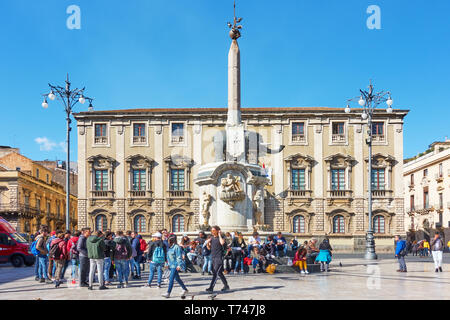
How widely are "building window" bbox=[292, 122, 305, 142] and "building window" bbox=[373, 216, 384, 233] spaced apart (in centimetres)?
869

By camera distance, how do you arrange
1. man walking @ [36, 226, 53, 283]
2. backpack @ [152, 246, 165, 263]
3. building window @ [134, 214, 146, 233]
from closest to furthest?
backpack @ [152, 246, 165, 263], man walking @ [36, 226, 53, 283], building window @ [134, 214, 146, 233]

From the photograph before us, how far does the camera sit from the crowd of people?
39.9 feet

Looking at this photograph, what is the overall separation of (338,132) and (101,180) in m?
20.0

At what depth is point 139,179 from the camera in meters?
45.1

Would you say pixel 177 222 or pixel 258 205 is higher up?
pixel 258 205

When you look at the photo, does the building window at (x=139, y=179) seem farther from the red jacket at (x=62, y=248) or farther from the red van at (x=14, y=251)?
the red jacket at (x=62, y=248)

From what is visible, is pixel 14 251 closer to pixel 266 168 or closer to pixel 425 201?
pixel 266 168

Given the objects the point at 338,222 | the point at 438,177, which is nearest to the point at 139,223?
the point at 338,222

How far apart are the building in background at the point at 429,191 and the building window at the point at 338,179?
35.4 feet

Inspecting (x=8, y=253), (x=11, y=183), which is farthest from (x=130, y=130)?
(x=8, y=253)

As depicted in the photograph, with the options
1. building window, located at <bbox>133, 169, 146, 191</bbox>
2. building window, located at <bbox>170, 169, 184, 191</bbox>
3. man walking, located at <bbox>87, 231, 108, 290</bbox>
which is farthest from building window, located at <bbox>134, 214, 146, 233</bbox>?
man walking, located at <bbox>87, 231, 108, 290</bbox>

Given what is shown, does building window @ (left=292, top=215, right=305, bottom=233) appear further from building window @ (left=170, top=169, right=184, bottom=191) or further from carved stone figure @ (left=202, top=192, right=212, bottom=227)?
carved stone figure @ (left=202, top=192, right=212, bottom=227)

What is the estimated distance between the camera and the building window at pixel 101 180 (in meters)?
45.1

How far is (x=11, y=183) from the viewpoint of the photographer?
4953 cm
